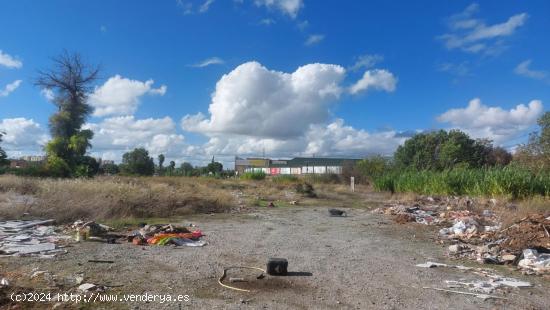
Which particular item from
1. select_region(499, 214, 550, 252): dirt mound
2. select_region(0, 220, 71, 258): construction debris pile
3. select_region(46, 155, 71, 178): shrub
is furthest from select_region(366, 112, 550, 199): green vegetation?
select_region(46, 155, 71, 178): shrub

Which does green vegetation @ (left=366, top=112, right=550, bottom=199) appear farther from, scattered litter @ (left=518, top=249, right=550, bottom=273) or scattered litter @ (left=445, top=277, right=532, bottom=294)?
scattered litter @ (left=445, top=277, right=532, bottom=294)

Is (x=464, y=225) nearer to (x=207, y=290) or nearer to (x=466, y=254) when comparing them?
(x=466, y=254)

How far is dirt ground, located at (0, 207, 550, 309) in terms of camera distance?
496cm

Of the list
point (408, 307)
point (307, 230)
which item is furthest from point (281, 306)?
point (307, 230)

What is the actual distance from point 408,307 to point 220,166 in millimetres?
61800

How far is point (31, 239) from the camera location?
27.4 feet

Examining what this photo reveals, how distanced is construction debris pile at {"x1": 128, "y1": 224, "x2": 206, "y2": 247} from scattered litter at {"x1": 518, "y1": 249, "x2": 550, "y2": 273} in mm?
5911

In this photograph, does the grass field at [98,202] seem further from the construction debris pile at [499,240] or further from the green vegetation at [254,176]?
the green vegetation at [254,176]

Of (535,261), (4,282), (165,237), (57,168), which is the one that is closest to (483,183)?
(535,261)

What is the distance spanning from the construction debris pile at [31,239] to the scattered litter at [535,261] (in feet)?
25.9

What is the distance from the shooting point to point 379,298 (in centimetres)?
514

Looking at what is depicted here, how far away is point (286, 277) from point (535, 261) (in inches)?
163

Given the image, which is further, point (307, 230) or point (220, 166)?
point (220, 166)

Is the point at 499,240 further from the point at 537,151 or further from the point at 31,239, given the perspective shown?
the point at 537,151
